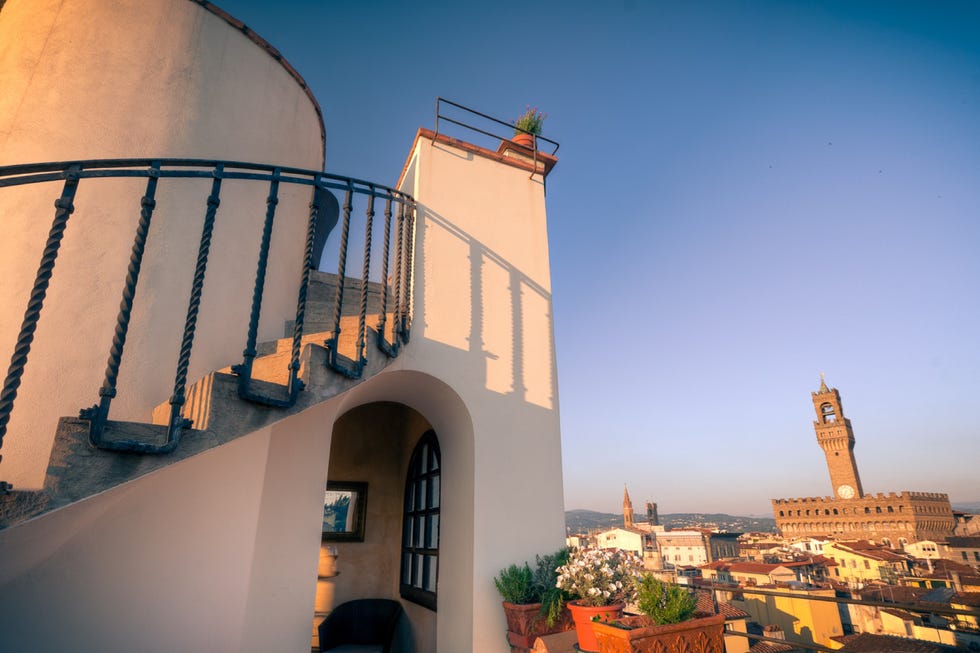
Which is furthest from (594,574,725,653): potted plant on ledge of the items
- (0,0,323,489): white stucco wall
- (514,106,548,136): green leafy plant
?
(514,106,548,136): green leafy plant

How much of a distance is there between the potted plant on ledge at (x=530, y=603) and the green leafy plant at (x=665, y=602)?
83 centimetres

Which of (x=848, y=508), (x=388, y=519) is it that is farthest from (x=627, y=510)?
(x=388, y=519)

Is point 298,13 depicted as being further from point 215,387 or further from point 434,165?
point 215,387

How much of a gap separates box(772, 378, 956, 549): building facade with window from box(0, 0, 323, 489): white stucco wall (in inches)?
2800

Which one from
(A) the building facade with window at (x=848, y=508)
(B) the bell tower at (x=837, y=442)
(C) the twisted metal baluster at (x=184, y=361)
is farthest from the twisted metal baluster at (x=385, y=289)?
(B) the bell tower at (x=837, y=442)

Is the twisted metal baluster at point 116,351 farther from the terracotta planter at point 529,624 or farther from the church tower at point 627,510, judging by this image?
the church tower at point 627,510

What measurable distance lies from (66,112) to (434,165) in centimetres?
273

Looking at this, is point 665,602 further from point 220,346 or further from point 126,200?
point 126,200

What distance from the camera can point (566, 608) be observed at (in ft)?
10.6

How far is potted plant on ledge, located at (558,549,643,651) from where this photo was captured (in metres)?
2.85

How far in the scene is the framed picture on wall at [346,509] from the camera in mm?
5500

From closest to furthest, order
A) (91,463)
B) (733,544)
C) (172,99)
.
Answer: (91,463)
(172,99)
(733,544)

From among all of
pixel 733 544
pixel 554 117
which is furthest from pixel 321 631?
pixel 733 544

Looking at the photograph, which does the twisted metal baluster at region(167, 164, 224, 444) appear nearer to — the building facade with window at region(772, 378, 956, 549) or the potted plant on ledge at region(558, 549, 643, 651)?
the potted plant on ledge at region(558, 549, 643, 651)
